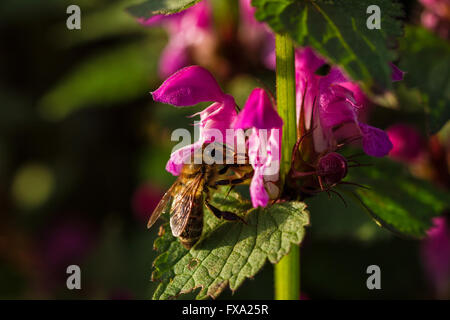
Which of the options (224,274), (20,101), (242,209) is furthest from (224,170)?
(20,101)

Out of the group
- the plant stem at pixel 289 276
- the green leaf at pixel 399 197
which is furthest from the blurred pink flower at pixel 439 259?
the plant stem at pixel 289 276

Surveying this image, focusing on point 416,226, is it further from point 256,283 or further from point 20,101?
point 20,101

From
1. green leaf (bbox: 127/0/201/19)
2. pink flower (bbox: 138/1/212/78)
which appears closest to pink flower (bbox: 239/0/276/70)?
pink flower (bbox: 138/1/212/78)

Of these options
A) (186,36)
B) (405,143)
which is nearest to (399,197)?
(405,143)

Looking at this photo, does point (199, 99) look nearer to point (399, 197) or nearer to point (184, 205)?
point (184, 205)

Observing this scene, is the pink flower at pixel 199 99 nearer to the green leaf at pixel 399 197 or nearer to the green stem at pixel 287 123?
the green stem at pixel 287 123

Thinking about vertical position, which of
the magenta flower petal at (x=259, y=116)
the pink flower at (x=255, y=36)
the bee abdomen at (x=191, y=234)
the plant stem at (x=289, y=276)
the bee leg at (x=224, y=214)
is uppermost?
the pink flower at (x=255, y=36)

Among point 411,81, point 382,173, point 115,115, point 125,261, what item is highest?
point 115,115
